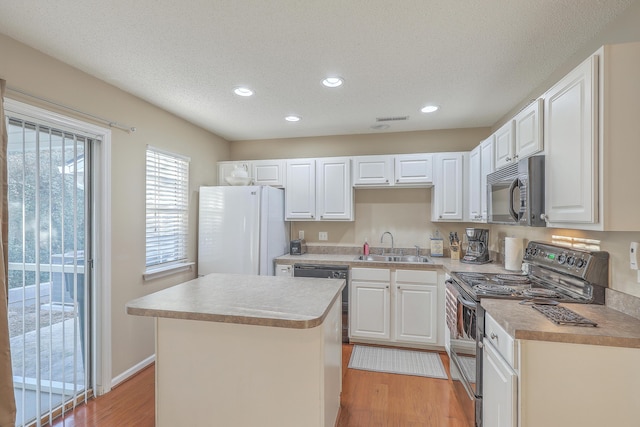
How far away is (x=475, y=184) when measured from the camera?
298 cm

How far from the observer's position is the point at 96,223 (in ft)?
7.52

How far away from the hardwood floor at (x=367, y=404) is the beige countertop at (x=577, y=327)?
1072 mm

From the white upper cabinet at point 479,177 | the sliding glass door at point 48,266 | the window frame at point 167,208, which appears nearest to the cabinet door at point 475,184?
the white upper cabinet at point 479,177

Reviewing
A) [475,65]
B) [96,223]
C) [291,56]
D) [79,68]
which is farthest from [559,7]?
[96,223]

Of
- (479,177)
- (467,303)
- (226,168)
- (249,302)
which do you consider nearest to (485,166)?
(479,177)

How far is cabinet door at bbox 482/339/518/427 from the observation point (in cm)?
132

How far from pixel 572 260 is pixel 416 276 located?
1.42m

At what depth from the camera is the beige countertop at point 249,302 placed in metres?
1.37

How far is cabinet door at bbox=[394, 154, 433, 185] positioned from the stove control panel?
4.44 ft

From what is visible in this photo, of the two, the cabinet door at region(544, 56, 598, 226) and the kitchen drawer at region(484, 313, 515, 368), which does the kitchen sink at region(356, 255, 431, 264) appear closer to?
the kitchen drawer at region(484, 313, 515, 368)

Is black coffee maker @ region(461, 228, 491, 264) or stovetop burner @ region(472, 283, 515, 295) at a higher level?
black coffee maker @ region(461, 228, 491, 264)

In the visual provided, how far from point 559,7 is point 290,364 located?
89.3 inches

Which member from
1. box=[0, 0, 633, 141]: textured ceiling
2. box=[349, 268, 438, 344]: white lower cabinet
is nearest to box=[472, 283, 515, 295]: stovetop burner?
box=[349, 268, 438, 344]: white lower cabinet

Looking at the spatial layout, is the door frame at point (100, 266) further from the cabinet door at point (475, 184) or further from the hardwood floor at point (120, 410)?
the cabinet door at point (475, 184)
